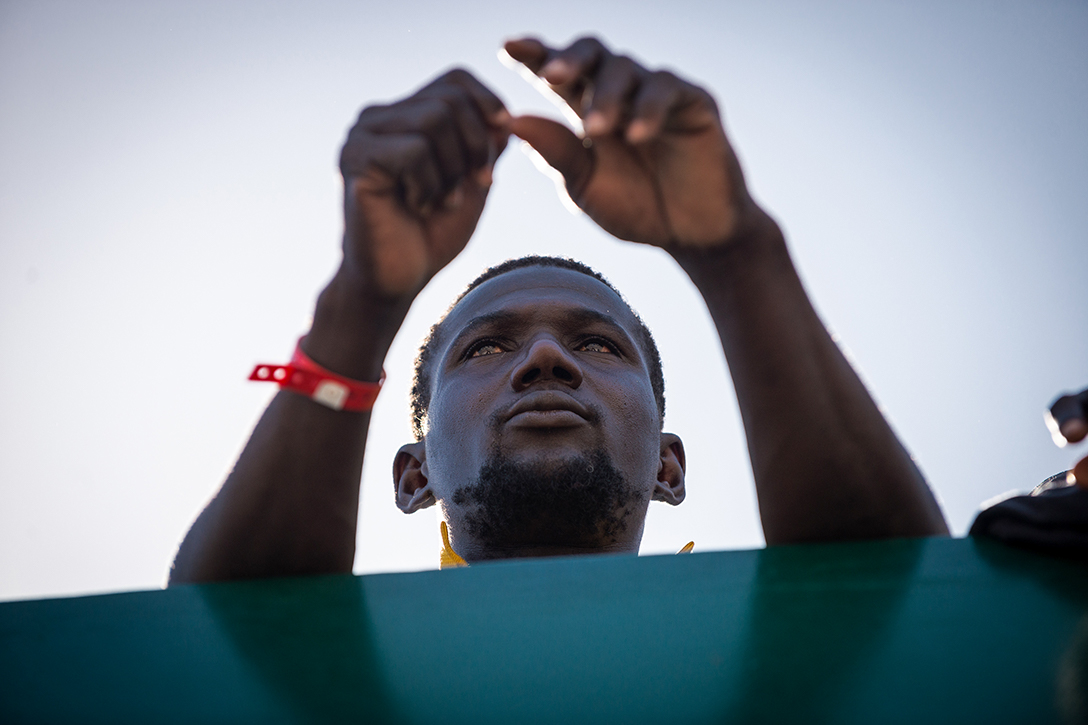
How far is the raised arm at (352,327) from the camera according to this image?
1.14 meters

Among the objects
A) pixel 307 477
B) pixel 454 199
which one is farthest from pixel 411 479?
pixel 454 199

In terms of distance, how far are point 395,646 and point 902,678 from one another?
43 centimetres

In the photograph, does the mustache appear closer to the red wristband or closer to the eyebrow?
the eyebrow

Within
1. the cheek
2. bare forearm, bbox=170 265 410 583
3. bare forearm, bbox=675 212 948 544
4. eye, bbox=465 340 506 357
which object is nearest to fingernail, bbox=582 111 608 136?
bare forearm, bbox=675 212 948 544

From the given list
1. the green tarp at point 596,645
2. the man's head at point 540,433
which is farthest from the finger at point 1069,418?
the man's head at point 540,433

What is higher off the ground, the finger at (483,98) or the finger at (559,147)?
the finger at (483,98)

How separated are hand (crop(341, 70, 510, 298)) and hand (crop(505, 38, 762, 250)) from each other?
0.08 meters

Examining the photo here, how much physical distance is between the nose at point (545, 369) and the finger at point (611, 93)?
102cm

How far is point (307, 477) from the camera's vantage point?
47.6 inches

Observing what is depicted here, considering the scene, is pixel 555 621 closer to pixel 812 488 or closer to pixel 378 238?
pixel 812 488

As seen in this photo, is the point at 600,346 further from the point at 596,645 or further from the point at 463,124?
the point at 596,645

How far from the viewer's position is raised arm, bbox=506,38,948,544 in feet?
3.75

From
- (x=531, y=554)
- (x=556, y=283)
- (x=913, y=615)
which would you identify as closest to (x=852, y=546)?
(x=913, y=615)

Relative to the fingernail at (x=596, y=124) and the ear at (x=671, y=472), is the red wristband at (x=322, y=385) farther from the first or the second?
the ear at (x=671, y=472)
